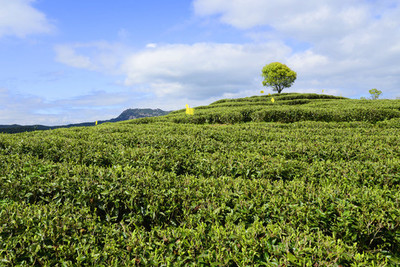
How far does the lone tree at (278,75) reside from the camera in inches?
2028

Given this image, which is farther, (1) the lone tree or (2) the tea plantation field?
(1) the lone tree

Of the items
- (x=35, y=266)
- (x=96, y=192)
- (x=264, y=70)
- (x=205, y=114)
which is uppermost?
(x=264, y=70)

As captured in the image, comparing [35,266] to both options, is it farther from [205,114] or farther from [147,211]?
[205,114]

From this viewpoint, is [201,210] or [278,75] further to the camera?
[278,75]

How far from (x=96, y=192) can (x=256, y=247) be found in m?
3.32

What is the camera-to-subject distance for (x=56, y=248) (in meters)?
3.10

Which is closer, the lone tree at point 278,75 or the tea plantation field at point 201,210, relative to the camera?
the tea plantation field at point 201,210

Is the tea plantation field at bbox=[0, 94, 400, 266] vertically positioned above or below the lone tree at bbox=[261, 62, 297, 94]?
below

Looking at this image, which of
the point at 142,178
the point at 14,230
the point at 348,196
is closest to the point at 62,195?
the point at 14,230

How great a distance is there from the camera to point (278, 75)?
51656 mm

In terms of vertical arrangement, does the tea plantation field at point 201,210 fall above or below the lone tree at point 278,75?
below

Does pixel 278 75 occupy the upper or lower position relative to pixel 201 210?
upper

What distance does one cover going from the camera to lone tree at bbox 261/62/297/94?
51.5m

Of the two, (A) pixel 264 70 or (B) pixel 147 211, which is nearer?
(B) pixel 147 211
